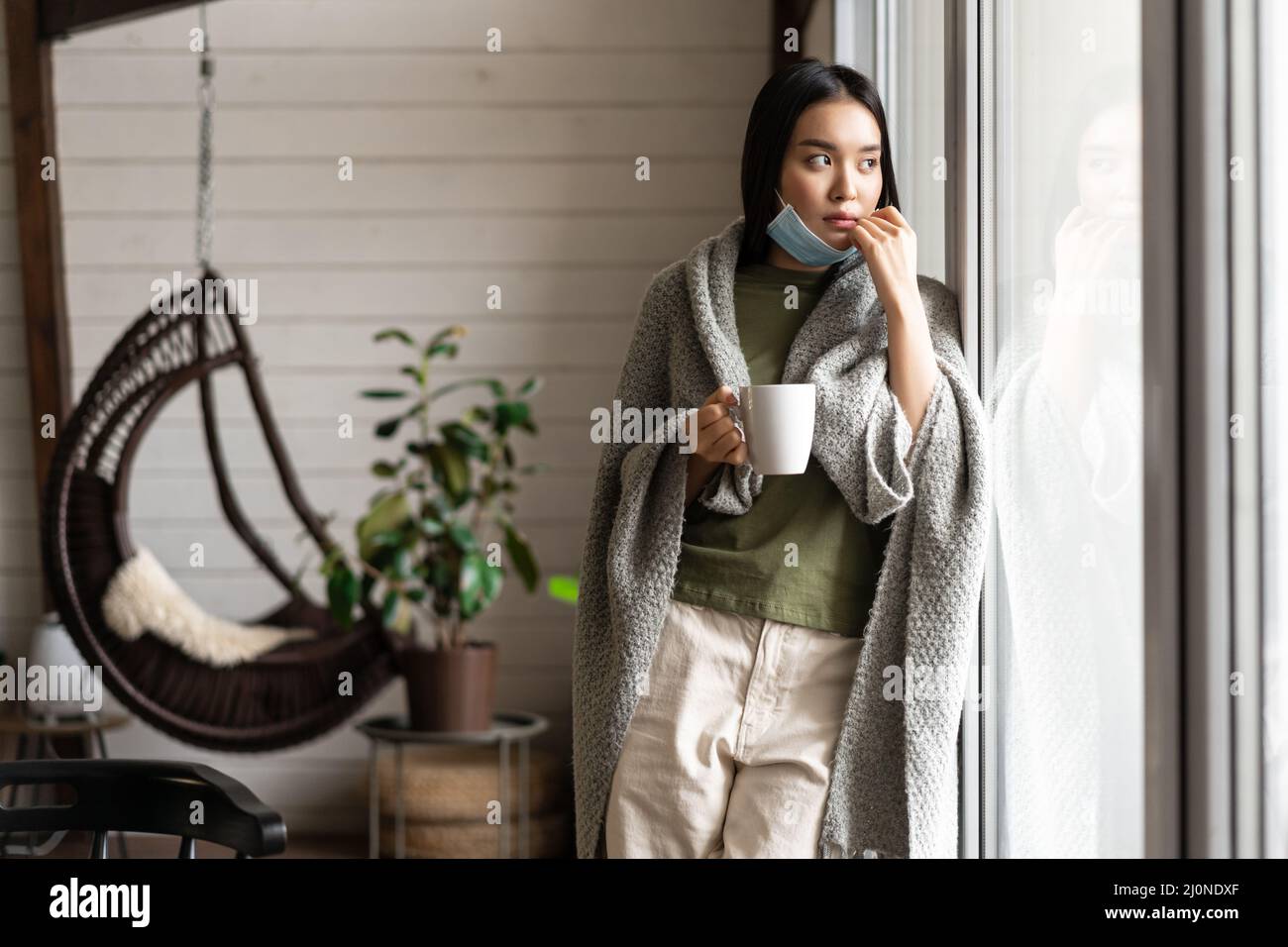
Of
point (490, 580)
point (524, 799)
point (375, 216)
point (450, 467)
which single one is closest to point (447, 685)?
point (490, 580)

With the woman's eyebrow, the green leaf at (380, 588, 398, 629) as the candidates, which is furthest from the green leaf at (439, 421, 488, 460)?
the woman's eyebrow

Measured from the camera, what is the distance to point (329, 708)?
110 inches

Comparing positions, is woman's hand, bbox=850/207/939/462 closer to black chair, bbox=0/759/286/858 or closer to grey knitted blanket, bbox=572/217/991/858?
grey knitted blanket, bbox=572/217/991/858

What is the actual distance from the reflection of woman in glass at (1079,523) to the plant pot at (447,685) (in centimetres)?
163

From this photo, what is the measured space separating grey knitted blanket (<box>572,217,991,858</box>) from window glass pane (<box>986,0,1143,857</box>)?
0.08 m

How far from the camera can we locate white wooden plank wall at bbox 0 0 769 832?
330 centimetres

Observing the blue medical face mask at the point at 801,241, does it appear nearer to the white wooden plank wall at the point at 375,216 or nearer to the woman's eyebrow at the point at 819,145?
the woman's eyebrow at the point at 819,145

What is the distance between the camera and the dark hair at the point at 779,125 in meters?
1.15

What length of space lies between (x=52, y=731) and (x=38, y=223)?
1.26 meters

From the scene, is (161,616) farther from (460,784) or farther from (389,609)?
(460,784)

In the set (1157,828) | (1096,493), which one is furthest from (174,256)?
(1157,828)
